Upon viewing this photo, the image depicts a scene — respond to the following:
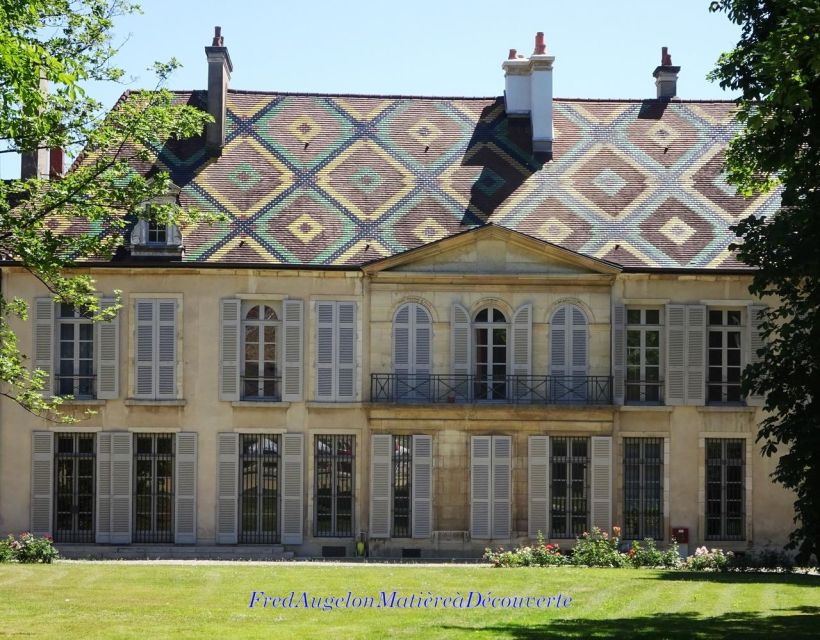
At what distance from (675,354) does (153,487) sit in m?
9.22

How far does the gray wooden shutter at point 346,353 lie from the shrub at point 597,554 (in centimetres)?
486

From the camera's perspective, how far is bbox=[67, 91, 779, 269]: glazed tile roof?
25.9 m

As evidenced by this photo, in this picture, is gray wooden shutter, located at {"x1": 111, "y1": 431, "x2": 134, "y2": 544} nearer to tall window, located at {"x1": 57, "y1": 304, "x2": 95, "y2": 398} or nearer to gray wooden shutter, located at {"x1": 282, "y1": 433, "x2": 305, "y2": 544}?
tall window, located at {"x1": 57, "y1": 304, "x2": 95, "y2": 398}

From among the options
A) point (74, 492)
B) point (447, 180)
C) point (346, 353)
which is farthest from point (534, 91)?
point (74, 492)

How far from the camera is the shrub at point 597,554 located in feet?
74.0

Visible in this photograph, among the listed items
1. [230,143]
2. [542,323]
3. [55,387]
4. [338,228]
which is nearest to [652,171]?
[542,323]

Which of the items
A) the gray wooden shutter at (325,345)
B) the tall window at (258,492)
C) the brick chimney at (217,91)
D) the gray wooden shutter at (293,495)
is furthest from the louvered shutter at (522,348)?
the brick chimney at (217,91)

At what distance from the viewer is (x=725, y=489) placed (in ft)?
83.7

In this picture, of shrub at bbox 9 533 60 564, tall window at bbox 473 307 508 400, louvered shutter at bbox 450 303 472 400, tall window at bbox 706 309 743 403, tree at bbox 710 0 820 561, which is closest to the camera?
tree at bbox 710 0 820 561

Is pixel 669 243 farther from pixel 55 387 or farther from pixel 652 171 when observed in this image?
pixel 55 387

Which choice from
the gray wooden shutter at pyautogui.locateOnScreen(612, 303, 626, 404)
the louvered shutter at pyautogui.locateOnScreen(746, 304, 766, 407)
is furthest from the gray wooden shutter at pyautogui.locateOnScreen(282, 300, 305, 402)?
the louvered shutter at pyautogui.locateOnScreen(746, 304, 766, 407)

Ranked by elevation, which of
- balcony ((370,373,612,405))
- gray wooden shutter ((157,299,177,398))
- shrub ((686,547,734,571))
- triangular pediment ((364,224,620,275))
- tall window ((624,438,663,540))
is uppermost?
triangular pediment ((364,224,620,275))

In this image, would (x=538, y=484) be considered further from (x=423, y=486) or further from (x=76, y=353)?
(x=76, y=353)

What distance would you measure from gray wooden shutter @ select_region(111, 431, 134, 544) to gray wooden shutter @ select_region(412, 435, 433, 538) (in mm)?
4836
